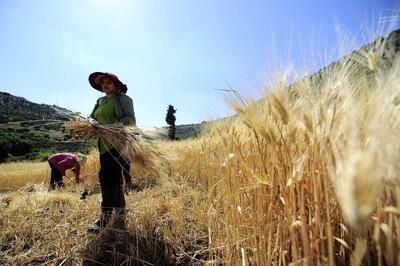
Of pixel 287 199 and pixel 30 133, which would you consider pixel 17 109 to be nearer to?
pixel 30 133

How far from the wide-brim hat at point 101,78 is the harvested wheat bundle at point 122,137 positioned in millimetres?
553

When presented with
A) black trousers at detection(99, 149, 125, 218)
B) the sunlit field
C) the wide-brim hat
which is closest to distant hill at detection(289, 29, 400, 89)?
the sunlit field

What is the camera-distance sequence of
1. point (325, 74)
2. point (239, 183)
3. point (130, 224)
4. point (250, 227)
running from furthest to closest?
point (130, 224) → point (239, 183) → point (250, 227) → point (325, 74)

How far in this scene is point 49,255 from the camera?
2.71 m

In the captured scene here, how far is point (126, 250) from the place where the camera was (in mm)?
2639

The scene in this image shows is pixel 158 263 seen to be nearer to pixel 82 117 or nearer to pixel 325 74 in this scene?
pixel 82 117

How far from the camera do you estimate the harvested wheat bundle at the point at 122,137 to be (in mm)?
2984

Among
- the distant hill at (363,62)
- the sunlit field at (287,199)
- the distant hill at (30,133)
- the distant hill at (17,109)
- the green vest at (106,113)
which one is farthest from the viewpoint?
the distant hill at (17,109)

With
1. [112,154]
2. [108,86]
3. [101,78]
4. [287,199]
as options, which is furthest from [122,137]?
[287,199]

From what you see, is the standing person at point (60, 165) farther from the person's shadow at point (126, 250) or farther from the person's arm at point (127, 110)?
the person's shadow at point (126, 250)

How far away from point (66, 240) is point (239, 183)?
155 centimetres

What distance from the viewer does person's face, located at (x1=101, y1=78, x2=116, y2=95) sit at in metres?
3.34

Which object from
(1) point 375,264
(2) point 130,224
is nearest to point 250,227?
(1) point 375,264

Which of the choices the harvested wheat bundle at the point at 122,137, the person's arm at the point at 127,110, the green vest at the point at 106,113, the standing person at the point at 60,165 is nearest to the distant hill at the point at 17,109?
the standing person at the point at 60,165
